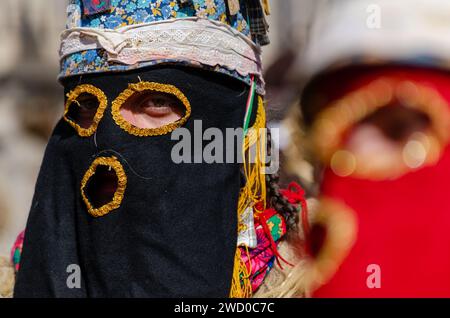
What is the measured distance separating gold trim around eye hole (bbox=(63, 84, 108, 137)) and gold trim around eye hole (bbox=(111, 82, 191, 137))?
0.04 m

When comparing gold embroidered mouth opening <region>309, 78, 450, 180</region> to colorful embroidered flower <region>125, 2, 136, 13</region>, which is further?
colorful embroidered flower <region>125, 2, 136, 13</region>

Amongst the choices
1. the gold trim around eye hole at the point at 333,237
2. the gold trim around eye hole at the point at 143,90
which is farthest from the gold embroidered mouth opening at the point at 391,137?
the gold trim around eye hole at the point at 143,90

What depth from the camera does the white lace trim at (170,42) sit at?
8.86 ft

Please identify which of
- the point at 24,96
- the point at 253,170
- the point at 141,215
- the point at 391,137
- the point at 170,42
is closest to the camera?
the point at 391,137

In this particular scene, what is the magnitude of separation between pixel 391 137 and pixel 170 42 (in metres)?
1.56

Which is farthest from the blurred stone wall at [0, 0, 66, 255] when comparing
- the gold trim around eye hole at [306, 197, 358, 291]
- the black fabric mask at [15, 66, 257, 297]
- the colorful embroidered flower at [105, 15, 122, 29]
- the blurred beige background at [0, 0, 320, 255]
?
the gold trim around eye hole at [306, 197, 358, 291]

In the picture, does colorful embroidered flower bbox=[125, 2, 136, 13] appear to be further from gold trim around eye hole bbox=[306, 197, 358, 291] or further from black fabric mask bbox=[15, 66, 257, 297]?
gold trim around eye hole bbox=[306, 197, 358, 291]

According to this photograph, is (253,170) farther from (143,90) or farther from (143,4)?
(143,4)

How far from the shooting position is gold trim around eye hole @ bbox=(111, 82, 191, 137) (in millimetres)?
2658

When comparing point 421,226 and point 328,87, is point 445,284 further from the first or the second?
point 328,87

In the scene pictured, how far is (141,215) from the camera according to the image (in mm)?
2580

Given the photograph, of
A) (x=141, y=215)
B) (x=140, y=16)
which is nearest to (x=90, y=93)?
(x=140, y=16)

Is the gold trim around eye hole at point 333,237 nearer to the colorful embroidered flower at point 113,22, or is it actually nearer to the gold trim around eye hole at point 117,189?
the gold trim around eye hole at point 117,189

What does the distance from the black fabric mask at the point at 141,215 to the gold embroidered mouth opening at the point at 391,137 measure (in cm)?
133
